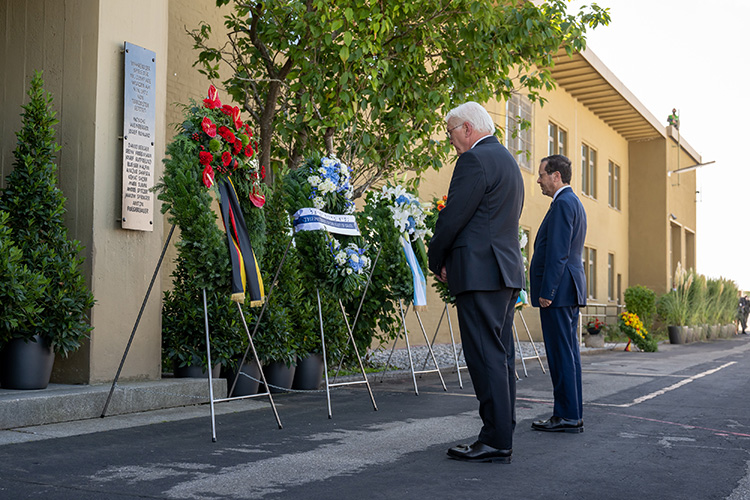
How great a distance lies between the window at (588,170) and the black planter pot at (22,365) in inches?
943

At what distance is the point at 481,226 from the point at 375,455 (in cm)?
155

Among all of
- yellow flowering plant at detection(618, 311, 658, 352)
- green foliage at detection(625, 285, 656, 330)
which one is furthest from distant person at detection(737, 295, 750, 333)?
yellow flowering plant at detection(618, 311, 658, 352)

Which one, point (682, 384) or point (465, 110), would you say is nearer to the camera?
point (465, 110)

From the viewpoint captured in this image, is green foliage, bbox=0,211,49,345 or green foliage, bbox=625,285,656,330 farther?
green foliage, bbox=625,285,656,330

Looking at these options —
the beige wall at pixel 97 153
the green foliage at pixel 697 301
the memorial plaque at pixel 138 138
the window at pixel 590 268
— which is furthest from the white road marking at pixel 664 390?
the window at pixel 590 268

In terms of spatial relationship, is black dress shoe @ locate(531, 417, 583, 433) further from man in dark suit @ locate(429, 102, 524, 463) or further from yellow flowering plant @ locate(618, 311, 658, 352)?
yellow flowering plant @ locate(618, 311, 658, 352)

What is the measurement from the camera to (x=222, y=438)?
571 cm

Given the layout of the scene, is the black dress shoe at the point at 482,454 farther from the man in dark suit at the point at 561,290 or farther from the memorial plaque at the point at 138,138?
the memorial plaque at the point at 138,138

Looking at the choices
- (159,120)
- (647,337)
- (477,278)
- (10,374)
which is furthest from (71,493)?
(647,337)

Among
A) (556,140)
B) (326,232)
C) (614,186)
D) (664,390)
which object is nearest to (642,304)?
(556,140)

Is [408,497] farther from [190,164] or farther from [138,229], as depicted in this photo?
[138,229]

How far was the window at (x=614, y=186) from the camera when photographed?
1281 inches

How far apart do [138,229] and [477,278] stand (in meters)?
3.82

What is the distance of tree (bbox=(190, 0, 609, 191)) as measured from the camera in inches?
357
